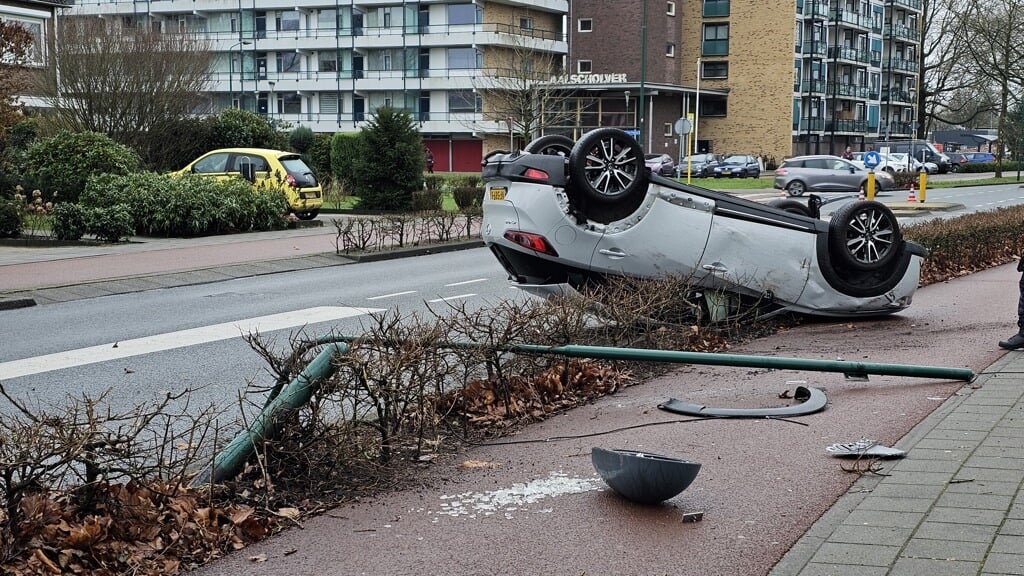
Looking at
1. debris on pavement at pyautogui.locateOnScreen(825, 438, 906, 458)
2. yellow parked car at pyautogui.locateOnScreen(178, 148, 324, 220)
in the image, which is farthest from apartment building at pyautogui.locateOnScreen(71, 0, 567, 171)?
debris on pavement at pyautogui.locateOnScreen(825, 438, 906, 458)

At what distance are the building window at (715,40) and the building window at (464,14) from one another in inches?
725

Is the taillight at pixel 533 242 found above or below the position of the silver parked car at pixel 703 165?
below

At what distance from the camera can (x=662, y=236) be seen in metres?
9.70

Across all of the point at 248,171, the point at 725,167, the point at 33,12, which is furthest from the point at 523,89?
the point at 248,171

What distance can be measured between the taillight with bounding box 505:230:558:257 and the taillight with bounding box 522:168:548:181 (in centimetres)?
46

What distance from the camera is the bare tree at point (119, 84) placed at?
29047 millimetres

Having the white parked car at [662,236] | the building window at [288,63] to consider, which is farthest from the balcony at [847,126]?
the white parked car at [662,236]

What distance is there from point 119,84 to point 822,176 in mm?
27112

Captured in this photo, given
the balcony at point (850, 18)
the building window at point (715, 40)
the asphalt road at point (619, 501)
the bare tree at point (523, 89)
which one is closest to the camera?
the asphalt road at point (619, 501)

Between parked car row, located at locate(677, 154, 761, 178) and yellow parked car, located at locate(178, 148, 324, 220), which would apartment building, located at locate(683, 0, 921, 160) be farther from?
yellow parked car, located at locate(178, 148, 324, 220)

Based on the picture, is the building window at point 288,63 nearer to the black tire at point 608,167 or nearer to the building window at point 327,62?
the building window at point 327,62

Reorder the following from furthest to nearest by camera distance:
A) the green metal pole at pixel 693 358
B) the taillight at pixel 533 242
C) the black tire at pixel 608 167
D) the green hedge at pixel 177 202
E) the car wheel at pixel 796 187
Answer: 1. the car wheel at pixel 796 187
2. the green hedge at pixel 177 202
3. the taillight at pixel 533 242
4. the black tire at pixel 608 167
5. the green metal pole at pixel 693 358

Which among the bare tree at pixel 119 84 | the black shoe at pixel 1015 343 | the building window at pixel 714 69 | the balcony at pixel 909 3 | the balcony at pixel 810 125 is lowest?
the black shoe at pixel 1015 343

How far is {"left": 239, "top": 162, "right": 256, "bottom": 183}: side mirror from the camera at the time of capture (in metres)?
26.5
